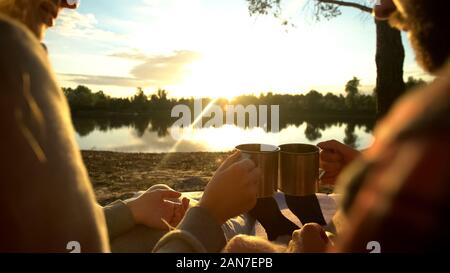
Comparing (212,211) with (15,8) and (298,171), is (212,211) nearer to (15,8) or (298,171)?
(298,171)

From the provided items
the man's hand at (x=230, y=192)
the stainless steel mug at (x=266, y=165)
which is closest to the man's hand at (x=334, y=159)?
the stainless steel mug at (x=266, y=165)

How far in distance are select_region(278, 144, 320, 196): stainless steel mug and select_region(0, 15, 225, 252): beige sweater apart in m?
1.20

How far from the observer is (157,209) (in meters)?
2.31

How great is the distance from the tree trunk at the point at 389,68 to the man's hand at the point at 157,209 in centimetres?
636

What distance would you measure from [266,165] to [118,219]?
101 centimetres

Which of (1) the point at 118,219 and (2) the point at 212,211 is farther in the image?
(1) the point at 118,219

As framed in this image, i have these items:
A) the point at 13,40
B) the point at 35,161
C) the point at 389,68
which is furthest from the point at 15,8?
the point at 389,68

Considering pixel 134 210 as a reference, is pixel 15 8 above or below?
above

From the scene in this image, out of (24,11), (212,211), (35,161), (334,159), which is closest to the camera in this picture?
(35,161)

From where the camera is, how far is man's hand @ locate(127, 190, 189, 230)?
232 cm

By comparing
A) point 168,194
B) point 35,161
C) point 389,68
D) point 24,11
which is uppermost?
point 389,68

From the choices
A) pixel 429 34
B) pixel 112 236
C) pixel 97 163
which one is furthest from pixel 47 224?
pixel 97 163

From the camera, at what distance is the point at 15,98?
72 cm

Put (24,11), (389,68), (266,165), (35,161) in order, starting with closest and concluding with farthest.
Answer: (35,161), (24,11), (266,165), (389,68)
